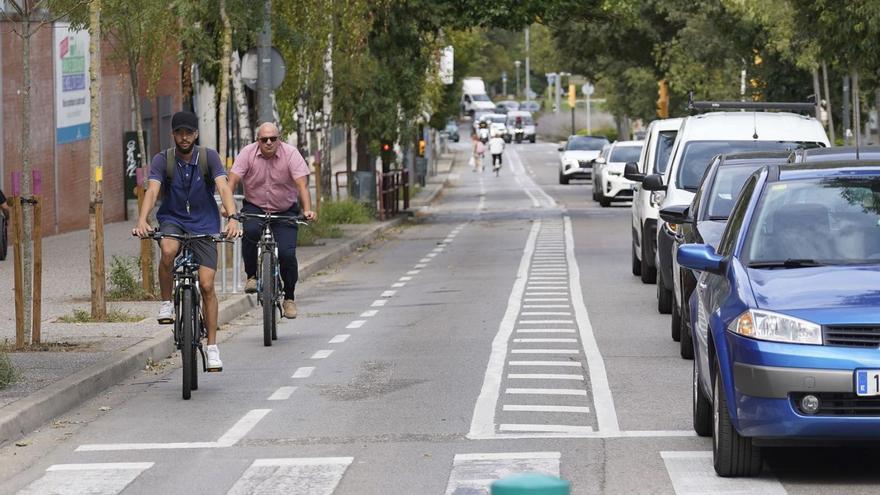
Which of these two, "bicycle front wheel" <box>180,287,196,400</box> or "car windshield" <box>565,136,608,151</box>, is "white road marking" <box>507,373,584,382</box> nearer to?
"bicycle front wheel" <box>180,287,196,400</box>

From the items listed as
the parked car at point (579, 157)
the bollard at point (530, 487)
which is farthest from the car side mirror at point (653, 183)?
the parked car at point (579, 157)

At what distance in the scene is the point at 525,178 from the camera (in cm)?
7431

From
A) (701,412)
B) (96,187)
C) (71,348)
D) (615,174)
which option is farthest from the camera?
(615,174)

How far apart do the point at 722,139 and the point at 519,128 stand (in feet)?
344

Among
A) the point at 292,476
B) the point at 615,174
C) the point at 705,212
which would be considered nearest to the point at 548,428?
the point at 292,476

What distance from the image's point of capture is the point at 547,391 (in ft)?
39.4

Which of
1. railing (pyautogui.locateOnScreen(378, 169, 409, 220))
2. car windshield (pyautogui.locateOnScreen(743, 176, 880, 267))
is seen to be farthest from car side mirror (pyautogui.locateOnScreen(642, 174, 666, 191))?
railing (pyautogui.locateOnScreen(378, 169, 409, 220))

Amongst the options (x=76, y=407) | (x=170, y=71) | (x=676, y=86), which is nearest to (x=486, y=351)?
(x=76, y=407)

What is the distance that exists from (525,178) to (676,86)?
17.0 metres

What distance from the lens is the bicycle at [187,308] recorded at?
12078 mm

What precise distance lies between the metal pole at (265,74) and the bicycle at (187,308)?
12.8 meters

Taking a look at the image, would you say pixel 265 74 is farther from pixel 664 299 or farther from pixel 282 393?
pixel 282 393

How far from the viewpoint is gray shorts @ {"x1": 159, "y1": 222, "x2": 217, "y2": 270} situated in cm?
1253

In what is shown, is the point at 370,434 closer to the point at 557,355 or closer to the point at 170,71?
the point at 557,355
